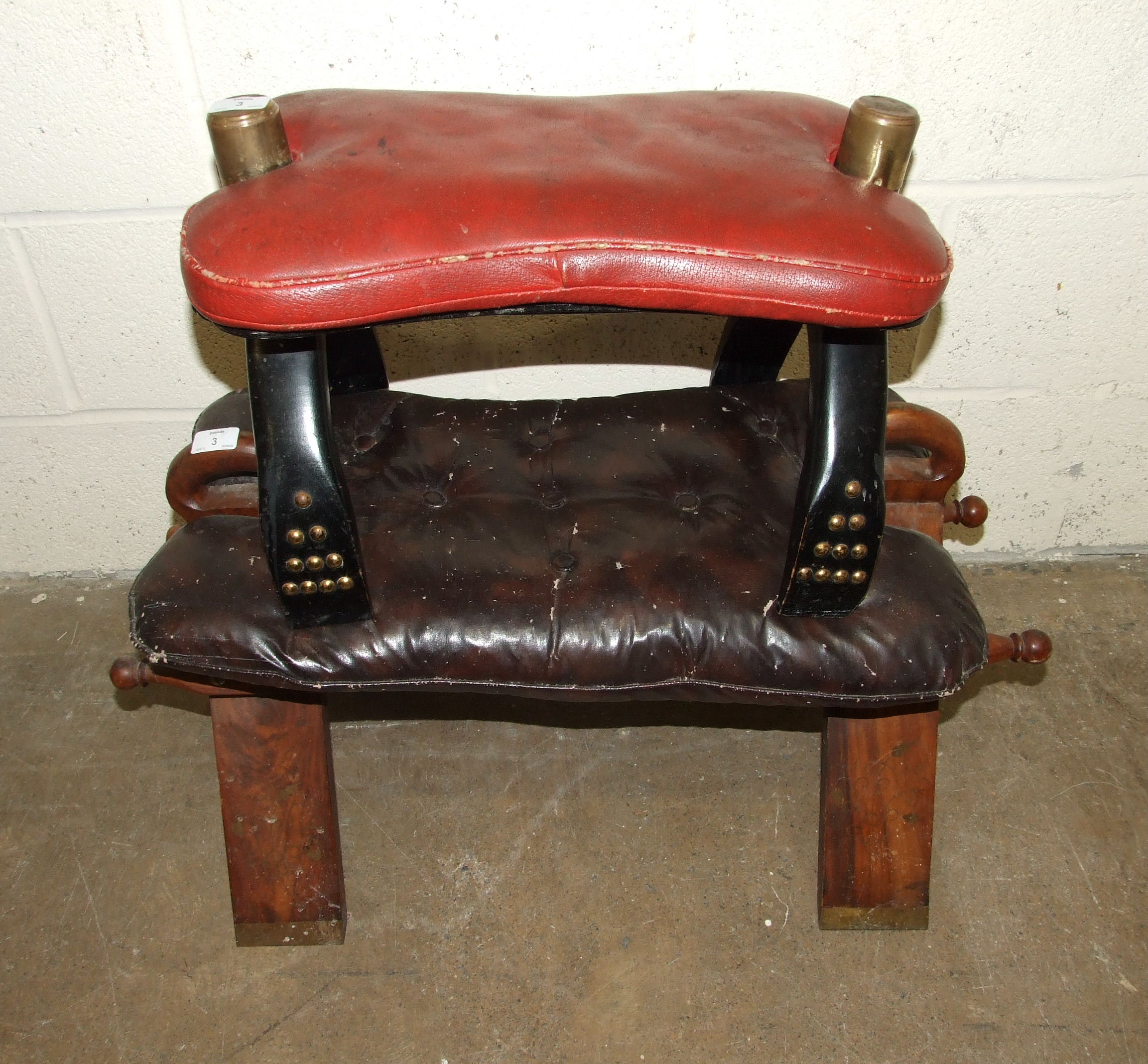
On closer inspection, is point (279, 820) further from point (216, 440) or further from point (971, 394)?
point (971, 394)

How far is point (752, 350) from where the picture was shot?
1385mm

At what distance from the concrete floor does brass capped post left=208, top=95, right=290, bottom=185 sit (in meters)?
0.85

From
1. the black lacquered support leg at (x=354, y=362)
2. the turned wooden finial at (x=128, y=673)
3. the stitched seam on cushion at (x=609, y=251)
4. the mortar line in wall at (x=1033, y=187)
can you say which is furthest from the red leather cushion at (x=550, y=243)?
the mortar line in wall at (x=1033, y=187)

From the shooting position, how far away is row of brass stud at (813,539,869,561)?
1.01 m

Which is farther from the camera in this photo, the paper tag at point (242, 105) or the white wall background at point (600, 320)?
the white wall background at point (600, 320)

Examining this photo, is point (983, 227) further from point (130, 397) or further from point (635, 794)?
point (130, 397)

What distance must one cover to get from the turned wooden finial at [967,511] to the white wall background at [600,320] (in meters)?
0.39

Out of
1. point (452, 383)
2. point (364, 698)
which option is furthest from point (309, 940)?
point (452, 383)

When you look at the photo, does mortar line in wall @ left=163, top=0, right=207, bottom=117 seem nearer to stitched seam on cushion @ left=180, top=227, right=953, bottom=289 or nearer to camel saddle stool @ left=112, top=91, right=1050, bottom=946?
camel saddle stool @ left=112, top=91, right=1050, bottom=946

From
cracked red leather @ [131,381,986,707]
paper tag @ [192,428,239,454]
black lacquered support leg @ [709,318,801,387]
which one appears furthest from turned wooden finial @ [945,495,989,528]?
paper tag @ [192,428,239,454]

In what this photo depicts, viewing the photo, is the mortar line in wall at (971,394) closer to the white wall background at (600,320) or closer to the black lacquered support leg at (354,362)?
the white wall background at (600,320)

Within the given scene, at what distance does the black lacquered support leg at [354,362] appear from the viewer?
1316mm

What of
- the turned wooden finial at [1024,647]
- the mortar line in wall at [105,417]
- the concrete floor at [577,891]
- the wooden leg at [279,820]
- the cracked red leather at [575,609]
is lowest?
the concrete floor at [577,891]

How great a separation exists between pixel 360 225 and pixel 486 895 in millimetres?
855
